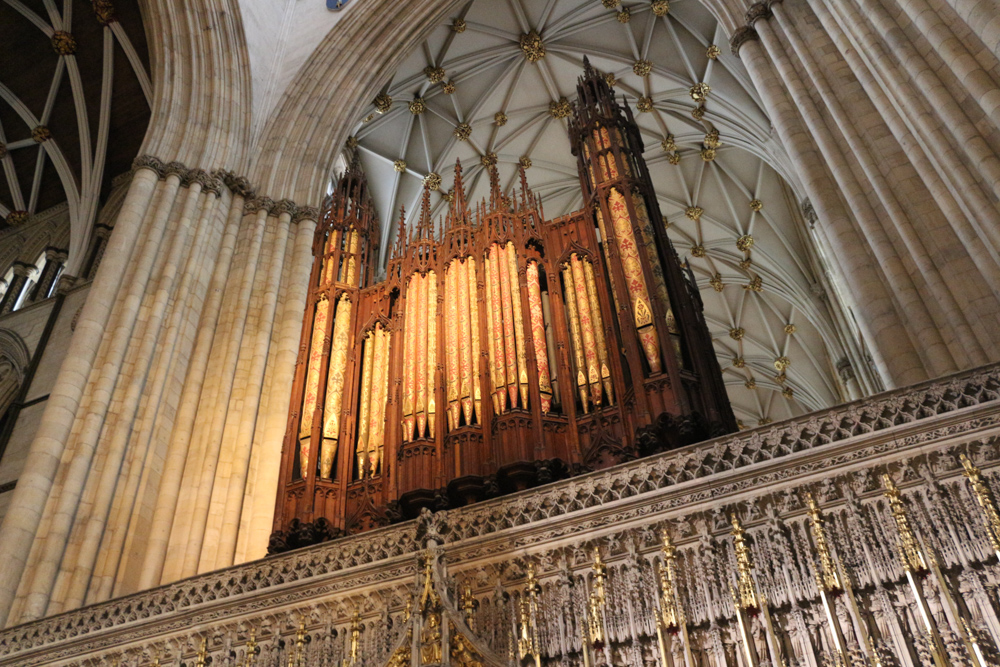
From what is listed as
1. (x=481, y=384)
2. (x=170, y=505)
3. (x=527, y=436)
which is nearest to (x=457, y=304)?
(x=481, y=384)

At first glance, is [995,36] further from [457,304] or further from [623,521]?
A: [457,304]

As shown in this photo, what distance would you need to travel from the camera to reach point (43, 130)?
13352mm

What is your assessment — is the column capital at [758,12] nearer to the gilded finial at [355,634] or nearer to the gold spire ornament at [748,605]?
→ the gold spire ornament at [748,605]

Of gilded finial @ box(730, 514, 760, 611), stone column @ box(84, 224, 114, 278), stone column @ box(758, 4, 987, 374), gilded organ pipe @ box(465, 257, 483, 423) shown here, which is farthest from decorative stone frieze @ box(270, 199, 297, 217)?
gilded finial @ box(730, 514, 760, 611)

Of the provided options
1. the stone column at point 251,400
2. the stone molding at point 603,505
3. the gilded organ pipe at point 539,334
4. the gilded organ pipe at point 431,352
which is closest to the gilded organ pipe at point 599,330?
the gilded organ pipe at point 539,334

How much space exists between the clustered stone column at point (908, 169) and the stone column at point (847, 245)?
1 centimetres

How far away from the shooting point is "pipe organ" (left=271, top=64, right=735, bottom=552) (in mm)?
6434

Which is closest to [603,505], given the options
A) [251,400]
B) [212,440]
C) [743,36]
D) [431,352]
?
[431,352]

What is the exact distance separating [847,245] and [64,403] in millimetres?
6535

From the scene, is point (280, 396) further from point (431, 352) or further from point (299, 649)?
point (299, 649)

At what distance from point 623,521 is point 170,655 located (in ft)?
10.0

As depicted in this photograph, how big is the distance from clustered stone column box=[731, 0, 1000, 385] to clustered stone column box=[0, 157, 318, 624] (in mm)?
5352

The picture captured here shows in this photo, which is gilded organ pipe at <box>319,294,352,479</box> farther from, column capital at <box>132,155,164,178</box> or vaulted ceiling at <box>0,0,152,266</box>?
vaulted ceiling at <box>0,0,152,266</box>

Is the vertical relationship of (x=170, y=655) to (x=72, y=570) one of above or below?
below
